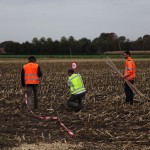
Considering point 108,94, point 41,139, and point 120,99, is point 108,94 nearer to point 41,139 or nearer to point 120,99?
point 120,99

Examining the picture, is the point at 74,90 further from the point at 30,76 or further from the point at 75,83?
the point at 30,76

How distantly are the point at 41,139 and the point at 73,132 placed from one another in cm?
100

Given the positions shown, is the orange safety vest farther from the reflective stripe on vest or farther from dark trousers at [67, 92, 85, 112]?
dark trousers at [67, 92, 85, 112]

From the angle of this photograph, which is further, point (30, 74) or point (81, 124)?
point (30, 74)

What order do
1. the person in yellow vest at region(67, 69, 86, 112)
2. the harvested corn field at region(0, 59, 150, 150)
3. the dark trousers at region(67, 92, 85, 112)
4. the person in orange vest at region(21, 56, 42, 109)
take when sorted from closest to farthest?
the harvested corn field at region(0, 59, 150, 150), the dark trousers at region(67, 92, 85, 112), the person in yellow vest at region(67, 69, 86, 112), the person in orange vest at region(21, 56, 42, 109)

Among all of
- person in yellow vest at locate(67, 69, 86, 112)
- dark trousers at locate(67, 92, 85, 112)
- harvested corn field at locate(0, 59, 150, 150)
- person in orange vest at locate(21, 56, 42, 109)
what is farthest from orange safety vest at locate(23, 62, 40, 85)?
dark trousers at locate(67, 92, 85, 112)

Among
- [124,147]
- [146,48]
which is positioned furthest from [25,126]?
[146,48]

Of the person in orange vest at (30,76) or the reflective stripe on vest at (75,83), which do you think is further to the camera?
the person in orange vest at (30,76)

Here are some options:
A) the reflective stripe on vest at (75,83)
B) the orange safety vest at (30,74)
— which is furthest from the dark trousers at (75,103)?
the orange safety vest at (30,74)

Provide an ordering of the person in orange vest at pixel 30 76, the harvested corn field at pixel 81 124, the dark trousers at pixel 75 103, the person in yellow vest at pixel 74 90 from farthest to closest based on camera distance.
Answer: the person in orange vest at pixel 30 76
the person in yellow vest at pixel 74 90
the dark trousers at pixel 75 103
the harvested corn field at pixel 81 124

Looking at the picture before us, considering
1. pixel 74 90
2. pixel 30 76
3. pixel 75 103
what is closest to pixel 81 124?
pixel 75 103

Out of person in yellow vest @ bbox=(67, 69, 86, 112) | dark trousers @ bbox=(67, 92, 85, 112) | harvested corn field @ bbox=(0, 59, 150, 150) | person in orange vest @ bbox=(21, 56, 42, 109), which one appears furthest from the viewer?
person in orange vest @ bbox=(21, 56, 42, 109)

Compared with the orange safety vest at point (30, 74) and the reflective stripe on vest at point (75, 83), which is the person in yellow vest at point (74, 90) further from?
the orange safety vest at point (30, 74)

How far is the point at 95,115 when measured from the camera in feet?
35.9
